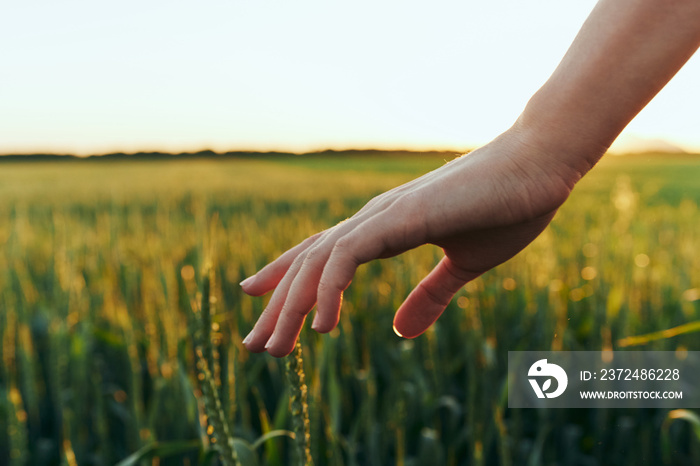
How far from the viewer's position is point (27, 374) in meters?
1.47

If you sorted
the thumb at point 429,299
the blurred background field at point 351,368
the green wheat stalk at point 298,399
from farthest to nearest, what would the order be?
the blurred background field at point 351,368
the thumb at point 429,299
the green wheat stalk at point 298,399

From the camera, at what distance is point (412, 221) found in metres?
0.66

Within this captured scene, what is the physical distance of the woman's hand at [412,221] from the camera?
65 centimetres

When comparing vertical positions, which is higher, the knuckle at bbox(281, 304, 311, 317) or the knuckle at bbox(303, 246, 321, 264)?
the knuckle at bbox(303, 246, 321, 264)

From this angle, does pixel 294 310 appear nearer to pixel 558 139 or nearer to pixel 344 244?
pixel 344 244

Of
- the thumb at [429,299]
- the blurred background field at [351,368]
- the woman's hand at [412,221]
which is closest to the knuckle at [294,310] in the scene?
the woman's hand at [412,221]

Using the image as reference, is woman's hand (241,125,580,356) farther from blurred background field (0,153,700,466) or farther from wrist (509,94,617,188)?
blurred background field (0,153,700,466)

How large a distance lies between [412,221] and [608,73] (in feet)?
1.00

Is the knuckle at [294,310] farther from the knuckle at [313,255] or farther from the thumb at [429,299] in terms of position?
the thumb at [429,299]

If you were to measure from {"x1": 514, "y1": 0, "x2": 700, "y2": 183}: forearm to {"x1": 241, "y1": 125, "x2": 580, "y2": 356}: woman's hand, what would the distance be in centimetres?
3

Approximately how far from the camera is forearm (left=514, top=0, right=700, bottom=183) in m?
0.66

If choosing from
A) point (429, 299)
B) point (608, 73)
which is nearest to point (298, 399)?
point (429, 299)

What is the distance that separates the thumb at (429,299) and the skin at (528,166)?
163 millimetres

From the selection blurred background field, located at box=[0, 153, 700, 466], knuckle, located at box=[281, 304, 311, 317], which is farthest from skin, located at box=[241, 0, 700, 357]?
blurred background field, located at box=[0, 153, 700, 466]
